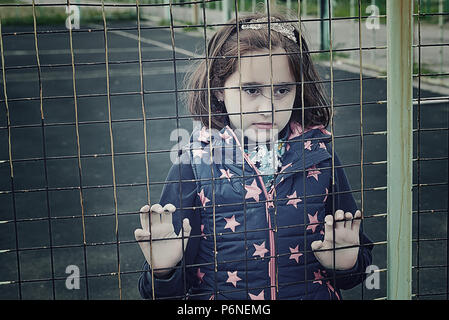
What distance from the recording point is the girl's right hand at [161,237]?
68.7 inches

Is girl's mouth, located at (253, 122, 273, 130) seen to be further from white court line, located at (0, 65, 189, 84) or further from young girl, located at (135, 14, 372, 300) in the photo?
white court line, located at (0, 65, 189, 84)

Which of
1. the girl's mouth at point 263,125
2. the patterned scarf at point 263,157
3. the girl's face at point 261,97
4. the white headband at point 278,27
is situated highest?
the white headband at point 278,27

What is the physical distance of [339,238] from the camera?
6.16 ft

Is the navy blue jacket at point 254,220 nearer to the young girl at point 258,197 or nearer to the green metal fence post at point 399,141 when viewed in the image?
the young girl at point 258,197

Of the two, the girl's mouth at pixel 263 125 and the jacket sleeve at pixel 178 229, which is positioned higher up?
the girl's mouth at pixel 263 125

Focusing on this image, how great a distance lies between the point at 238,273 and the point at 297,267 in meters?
0.16

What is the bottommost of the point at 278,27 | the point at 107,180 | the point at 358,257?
the point at 107,180

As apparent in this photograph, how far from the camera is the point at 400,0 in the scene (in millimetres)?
1683

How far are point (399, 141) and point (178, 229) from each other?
62 cm

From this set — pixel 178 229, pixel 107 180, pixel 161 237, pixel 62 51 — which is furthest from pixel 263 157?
pixel 62 51

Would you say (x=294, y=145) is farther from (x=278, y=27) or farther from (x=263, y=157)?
(x=278, y=27)

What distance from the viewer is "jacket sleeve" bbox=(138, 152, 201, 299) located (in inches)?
76.7

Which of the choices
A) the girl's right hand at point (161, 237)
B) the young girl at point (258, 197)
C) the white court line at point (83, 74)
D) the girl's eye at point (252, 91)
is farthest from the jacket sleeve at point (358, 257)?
the white court line at point (83, 74)

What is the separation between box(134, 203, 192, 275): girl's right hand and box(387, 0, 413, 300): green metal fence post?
50cm
